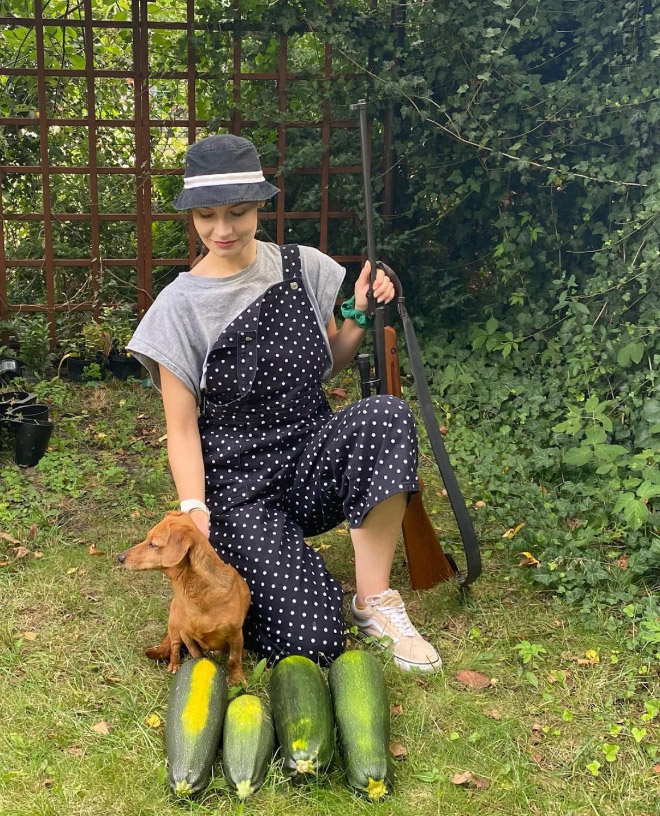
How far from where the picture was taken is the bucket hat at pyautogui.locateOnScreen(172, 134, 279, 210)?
2721mm

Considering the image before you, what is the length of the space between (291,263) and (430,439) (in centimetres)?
82

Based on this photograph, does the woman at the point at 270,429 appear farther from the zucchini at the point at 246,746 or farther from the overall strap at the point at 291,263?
the zucchini at the point at 246,746

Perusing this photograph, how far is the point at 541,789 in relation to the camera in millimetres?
2377

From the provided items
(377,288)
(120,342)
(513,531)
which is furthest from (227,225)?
(120,342)

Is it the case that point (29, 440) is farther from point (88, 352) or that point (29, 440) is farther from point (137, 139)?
point (137, 139)

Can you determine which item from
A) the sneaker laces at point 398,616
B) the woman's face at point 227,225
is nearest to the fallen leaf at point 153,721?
the sneaker laces at point 398,616

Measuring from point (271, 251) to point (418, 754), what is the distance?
71.0 inches

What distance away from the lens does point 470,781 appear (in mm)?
→ 2393

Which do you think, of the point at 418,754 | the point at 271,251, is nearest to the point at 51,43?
the point at 271,251

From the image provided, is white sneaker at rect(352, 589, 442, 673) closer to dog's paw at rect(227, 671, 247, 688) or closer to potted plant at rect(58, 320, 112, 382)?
dog's paw at rect(227, 671, 247, 688)

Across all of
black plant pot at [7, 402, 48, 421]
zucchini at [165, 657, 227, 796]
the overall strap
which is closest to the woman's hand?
zucchini at [165, 657, 227, 796]

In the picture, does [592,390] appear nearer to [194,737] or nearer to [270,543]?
[270,543]

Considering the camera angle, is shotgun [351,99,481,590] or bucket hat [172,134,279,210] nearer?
bucket hat [172,134,279,210]

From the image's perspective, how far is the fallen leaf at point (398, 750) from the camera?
8.17ft
